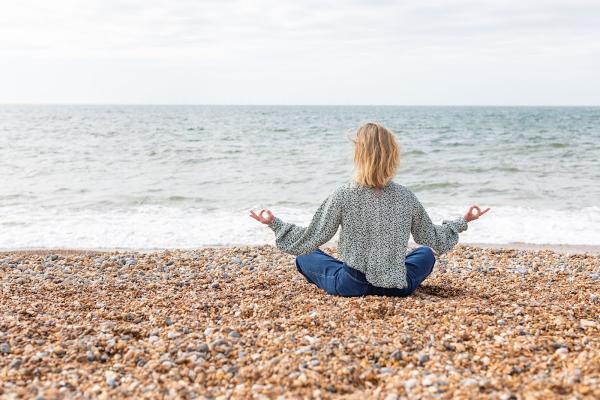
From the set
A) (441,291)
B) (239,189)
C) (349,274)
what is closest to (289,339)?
(349,274)

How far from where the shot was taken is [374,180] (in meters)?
4.64

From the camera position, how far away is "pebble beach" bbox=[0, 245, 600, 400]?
10.4 ft

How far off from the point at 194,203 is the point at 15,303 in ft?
25.3

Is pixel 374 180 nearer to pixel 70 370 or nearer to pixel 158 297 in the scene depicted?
pixel 158 297

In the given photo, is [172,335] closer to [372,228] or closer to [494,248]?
[372,228]

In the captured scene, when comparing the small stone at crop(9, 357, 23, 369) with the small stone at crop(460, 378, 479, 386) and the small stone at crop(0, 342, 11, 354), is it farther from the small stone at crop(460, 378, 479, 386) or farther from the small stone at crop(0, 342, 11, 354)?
the small stone at crop(460, 378, 479, 386)

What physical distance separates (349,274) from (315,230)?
0.46 meters

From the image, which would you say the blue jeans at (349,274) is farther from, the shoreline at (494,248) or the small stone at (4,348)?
the shoreline at (494,248)

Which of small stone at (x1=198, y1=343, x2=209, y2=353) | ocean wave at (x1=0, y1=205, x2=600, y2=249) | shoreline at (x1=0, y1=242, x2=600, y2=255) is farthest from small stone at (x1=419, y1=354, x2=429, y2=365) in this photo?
ocean wave at (x1=0, y1=205, x2=600, y2=249)

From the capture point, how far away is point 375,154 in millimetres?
4547

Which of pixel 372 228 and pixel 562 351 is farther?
pixel 372 228

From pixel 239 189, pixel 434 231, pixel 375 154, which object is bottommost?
pixel 239 189

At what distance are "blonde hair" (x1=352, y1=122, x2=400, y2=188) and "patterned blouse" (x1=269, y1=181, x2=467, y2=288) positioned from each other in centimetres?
14

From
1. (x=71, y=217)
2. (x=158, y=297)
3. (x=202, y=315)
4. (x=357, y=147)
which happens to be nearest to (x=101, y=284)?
(x=158, y=297)
